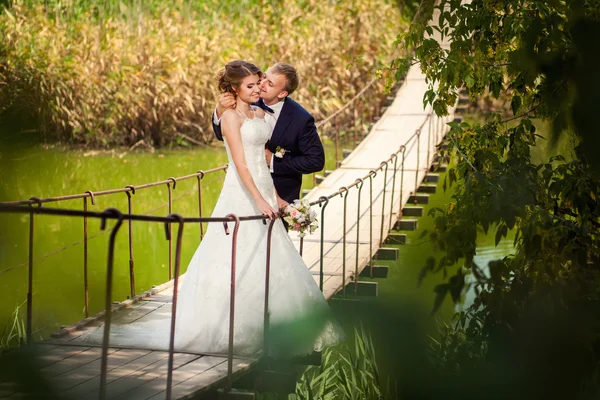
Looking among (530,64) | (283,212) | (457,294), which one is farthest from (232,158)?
(530,64)

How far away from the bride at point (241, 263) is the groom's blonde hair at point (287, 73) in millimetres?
190

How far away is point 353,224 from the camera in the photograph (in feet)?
20.7

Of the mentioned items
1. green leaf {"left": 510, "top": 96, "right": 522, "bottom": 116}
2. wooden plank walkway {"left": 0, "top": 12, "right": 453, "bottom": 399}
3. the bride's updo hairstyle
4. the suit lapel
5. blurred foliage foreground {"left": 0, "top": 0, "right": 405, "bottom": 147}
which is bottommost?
wooden plank walkway {"left": 0, "top": 12, "right": 453, "bottom": 399}

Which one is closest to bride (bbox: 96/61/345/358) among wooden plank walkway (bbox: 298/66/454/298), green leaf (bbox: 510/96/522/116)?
Answer: green leaf (bbox: 510/96/522/116)

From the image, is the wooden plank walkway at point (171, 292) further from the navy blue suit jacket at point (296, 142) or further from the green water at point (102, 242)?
the navy blue suit jacket at point (296, 142)

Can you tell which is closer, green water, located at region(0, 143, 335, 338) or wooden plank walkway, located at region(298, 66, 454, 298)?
wooden plank walkway, located at region(298, 66, 454, 298)

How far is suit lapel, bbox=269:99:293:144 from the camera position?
351 cm

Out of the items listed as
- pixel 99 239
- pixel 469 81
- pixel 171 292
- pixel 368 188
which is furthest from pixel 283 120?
pixel 99 239

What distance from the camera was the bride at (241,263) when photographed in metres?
3.07

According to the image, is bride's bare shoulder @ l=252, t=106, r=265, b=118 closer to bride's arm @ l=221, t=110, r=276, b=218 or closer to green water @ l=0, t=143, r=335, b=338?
bride's arm @ l=221, t=110, r=276, b=218

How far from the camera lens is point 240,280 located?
317 cm

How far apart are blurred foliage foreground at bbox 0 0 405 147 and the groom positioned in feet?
28.2

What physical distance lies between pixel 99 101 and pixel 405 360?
12.0m

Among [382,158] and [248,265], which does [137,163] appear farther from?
[248,265]
